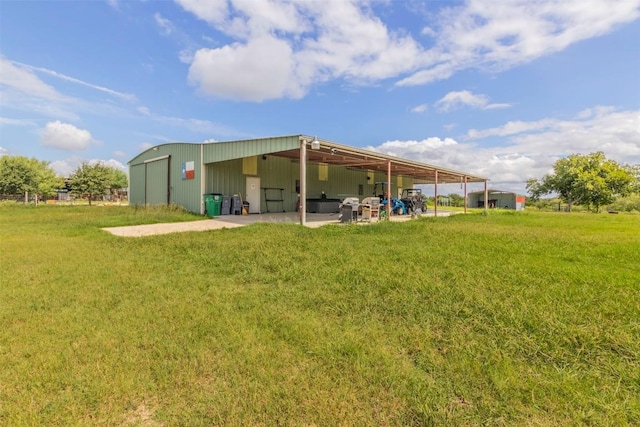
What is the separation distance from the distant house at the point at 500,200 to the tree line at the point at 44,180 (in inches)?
1504

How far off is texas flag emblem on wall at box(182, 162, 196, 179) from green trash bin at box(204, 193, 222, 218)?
1251mm

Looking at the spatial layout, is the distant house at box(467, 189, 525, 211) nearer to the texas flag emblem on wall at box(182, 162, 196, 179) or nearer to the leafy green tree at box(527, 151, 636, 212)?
the leafy green tree at box(527, 151, 636, 212)

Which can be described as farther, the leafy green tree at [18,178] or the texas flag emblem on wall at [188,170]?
the leafy green tree at [18,178]

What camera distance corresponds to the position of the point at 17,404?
1734mm

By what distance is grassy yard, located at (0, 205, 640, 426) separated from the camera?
5.66 ft

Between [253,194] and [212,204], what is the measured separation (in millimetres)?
2478

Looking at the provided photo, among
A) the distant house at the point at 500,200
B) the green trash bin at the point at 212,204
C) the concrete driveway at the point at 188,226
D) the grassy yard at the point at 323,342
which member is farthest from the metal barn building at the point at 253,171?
the distant house at the point at 500,200

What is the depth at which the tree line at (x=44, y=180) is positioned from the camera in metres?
25.4

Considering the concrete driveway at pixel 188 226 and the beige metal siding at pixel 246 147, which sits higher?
the beige metal siding at pixel 246 147

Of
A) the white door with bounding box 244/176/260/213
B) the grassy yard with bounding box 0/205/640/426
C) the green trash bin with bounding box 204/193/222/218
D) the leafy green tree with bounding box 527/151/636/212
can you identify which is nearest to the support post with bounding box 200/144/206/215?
A: the green trash bin with bounding box 204/193/222/218

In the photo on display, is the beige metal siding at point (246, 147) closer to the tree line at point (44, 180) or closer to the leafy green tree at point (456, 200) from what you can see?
the tree line at point (44, 180)

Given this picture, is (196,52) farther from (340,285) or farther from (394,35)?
(340,285)

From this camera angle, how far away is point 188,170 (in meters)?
13.4

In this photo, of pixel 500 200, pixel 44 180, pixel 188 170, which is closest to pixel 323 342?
pixel 188 170
